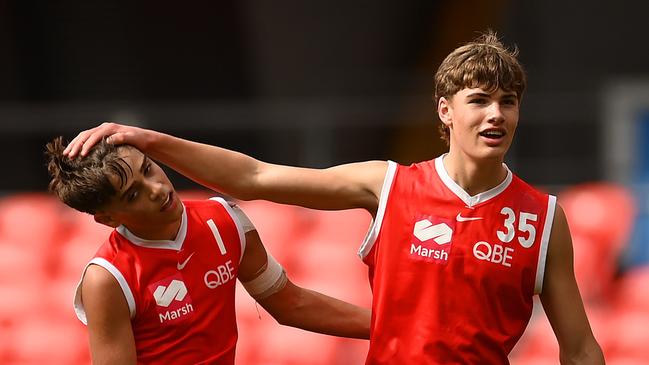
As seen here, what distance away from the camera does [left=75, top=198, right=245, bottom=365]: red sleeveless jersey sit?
4031 mm

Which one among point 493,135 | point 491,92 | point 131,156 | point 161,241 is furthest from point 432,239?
point 131,156

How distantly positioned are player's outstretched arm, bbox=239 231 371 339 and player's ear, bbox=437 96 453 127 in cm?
75

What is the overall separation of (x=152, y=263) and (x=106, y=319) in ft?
0.78

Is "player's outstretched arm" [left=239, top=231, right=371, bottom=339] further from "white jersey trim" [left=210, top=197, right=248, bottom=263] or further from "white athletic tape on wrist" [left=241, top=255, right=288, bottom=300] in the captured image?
"white jersey trim" [left=210, top=197, right=248, bottom=263]

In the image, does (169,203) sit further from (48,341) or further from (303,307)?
(48,341)

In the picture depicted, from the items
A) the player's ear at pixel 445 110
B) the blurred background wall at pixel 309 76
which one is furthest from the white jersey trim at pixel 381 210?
the blurred background wall at pixel 309 76

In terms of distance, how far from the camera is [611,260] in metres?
7.09

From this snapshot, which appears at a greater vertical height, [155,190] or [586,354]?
[155,190]

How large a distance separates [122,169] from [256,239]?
2.03 feet

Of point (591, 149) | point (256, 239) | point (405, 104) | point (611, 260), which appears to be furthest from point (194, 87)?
point (256, 239)

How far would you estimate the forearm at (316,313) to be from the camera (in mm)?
4492

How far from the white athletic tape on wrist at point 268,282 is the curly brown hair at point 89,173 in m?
0.67

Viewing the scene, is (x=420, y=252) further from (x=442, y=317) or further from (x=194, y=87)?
(x=194, y=87)

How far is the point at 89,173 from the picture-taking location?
393cm
